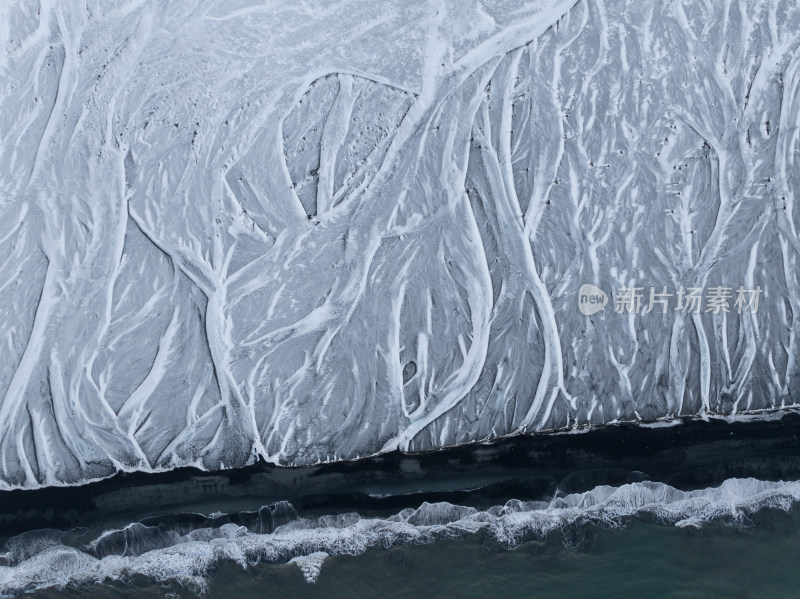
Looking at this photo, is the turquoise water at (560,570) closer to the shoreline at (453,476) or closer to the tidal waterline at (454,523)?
the tidal waterline at (454,523)

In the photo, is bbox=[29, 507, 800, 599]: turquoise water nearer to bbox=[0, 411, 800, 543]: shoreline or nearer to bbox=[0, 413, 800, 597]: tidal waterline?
bbox=[0, 413, 800, 597]: tidal waterline

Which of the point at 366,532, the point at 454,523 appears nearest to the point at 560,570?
the point at 454,523

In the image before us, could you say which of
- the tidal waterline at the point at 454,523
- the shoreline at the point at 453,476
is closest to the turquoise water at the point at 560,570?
the tidal waterline at the point at 454,523

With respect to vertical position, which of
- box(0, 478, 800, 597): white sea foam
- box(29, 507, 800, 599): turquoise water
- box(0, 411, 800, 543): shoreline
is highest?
box(0, 411, 800, 543): shoreline

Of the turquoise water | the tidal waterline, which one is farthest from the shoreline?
the turquoise water

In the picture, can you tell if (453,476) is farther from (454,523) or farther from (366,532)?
(366,532)

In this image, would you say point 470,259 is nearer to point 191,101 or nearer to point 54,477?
point 191,101

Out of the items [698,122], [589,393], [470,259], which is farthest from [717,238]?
[470,259]
